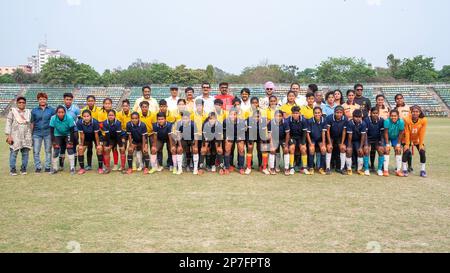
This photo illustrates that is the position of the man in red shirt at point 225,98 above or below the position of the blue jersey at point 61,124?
above

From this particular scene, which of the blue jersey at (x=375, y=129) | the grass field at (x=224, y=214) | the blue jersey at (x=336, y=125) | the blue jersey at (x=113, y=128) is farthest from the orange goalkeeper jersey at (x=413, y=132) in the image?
the blue jersey at (x=113, y=128)

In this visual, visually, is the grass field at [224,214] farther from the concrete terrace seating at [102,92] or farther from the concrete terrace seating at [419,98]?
the concrete terrace seating at [102,92]

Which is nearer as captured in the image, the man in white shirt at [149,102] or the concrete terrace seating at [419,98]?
the man in white shirt at [149,102]

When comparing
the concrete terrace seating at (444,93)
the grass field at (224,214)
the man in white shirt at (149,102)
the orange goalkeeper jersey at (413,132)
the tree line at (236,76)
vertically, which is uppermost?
the tree line at (236,76)

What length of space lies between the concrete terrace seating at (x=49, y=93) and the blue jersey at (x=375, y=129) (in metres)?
37.1

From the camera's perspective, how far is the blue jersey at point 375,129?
27.2 feet

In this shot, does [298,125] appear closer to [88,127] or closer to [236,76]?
[88,127]

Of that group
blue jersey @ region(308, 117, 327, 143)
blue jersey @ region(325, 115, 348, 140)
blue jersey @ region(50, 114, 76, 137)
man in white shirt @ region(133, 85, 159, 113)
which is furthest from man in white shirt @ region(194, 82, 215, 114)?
blue jersey @ region(50, 114, 76, 137)

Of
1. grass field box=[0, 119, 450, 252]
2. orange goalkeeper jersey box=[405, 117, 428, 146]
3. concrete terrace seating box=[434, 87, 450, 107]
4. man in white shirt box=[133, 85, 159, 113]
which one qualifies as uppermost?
concrete terrace seating box=[434, 87, 450, 107]

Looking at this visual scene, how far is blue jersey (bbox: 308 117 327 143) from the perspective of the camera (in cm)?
823

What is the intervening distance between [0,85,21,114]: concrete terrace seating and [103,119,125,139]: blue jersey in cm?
3714

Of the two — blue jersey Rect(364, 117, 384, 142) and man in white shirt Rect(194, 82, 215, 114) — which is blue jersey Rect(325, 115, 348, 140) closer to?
blue jersey Rect(364, 117, 384, 142)

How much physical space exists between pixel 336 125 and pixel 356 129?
0.44m

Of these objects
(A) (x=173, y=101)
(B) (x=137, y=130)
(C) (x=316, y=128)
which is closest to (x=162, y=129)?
(B) (x=137, y=130)
